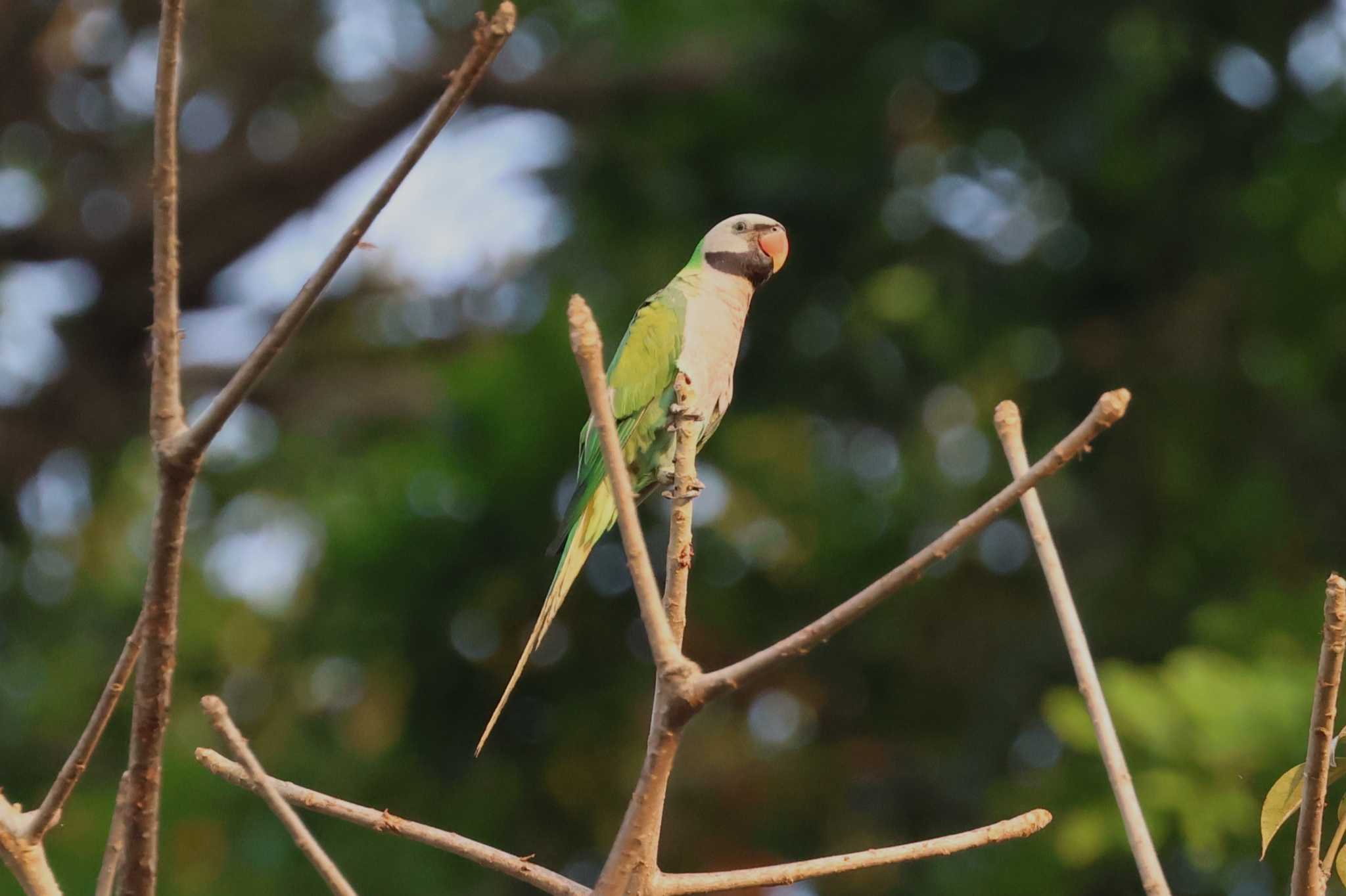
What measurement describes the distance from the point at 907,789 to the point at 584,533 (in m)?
3.08

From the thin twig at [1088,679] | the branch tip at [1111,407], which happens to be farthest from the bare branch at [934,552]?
the thin twig at [1088,679]

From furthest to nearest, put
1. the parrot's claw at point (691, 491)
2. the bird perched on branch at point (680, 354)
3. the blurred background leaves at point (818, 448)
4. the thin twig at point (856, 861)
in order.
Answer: the blurred background leaves at point (818, 448) < the bird perched on branch at point (680, 354) < the parrot's claw at point (691, 491) < the thin twig at point (856, 861)

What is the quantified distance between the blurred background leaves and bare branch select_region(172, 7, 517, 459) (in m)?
2.90

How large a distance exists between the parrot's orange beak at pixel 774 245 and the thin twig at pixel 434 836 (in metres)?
1.33

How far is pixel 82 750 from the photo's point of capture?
41.4 inches

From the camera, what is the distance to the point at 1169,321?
16.1ft

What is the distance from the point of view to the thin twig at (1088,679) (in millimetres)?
1015

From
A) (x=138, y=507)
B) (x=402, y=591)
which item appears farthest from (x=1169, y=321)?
(x=138, y=507)

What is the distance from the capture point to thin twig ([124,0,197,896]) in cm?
92

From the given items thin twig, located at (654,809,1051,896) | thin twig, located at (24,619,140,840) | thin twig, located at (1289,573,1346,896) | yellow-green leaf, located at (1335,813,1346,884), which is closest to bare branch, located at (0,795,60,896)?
thin twig, located at (24,619,140,840)

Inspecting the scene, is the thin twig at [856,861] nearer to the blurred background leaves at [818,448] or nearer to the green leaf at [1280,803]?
the green leaf at [1280,803]

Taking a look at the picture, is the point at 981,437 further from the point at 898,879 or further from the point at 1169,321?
the point at 898,879

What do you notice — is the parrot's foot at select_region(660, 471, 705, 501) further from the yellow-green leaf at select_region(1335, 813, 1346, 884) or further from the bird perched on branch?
the yellow-green leaf at select_region(1335, 813, 1346, 884)

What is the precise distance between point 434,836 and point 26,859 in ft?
0.99
